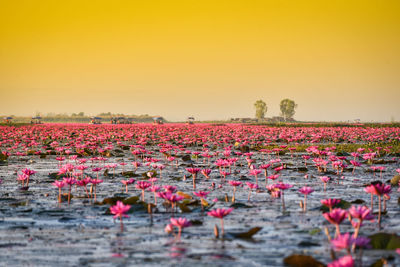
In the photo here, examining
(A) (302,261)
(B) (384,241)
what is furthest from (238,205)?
(A) (302,261)

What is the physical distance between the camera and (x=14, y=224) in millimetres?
4887

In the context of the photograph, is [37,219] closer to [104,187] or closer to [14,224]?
[14,224]

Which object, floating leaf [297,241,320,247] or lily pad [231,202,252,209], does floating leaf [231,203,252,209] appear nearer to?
lily pad [231,202,252,209]

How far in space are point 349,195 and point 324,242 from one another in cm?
302

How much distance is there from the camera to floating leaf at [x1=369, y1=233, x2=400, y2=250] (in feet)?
12.3

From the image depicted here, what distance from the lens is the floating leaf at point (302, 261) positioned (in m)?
3.29

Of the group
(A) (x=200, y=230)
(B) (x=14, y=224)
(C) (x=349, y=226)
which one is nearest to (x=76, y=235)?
(B) (x=14, y=224)

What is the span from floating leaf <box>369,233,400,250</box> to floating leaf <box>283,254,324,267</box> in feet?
2.84

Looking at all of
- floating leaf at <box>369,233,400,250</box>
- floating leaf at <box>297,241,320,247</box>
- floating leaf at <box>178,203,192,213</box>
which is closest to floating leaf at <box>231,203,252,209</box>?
floating leaf at <box>178,203,192,213</box>

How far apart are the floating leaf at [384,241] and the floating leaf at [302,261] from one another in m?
0.87

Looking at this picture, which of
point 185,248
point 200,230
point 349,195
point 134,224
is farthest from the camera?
point 349,195

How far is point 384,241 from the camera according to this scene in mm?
3818

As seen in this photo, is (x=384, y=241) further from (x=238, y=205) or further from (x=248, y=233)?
(x=238, y=205)

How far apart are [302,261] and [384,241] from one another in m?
1.08
